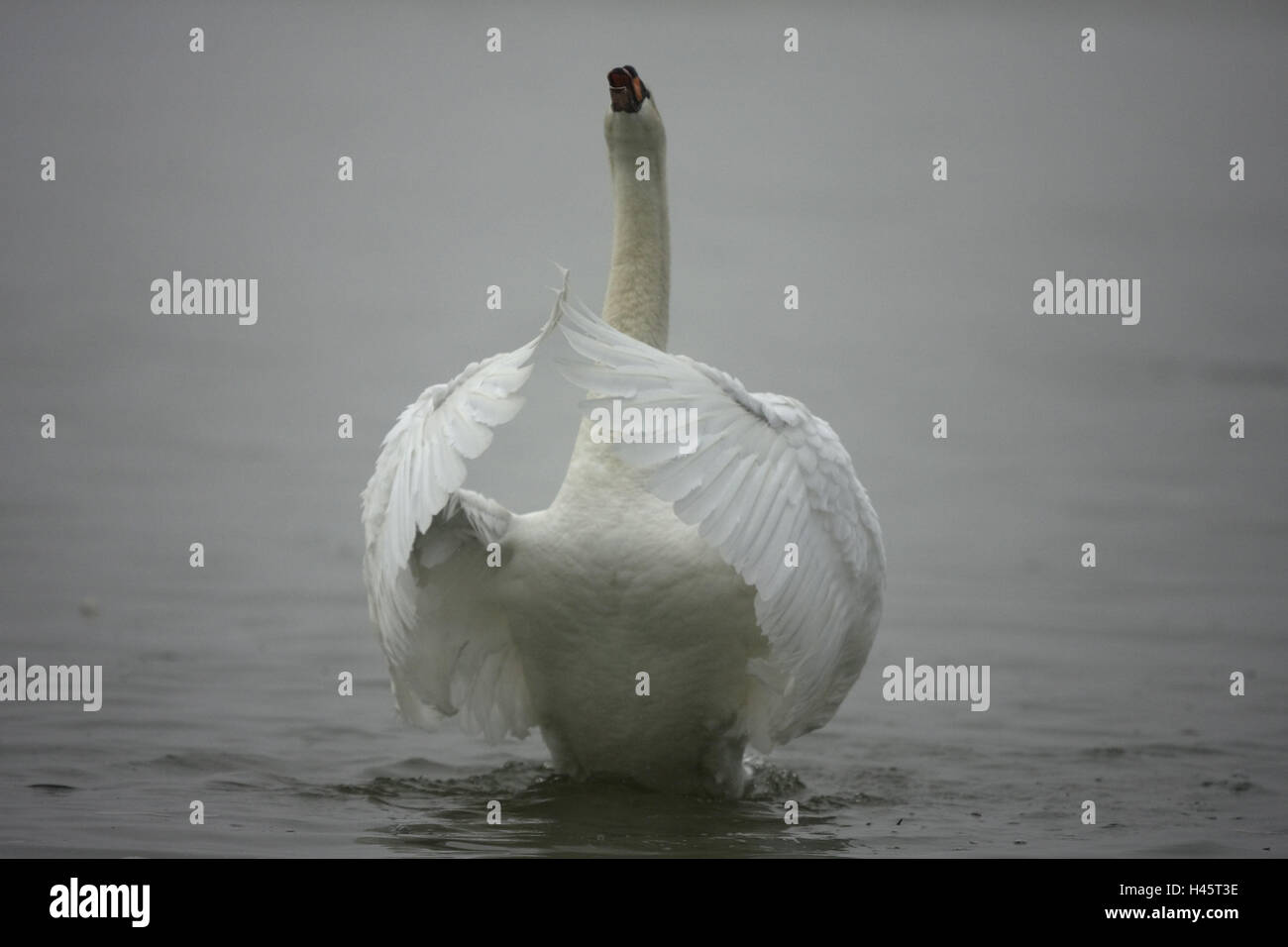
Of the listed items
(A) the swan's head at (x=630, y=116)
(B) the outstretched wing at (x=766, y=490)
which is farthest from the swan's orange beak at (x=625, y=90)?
(B) the outstretched wing at (x=766, y=490)

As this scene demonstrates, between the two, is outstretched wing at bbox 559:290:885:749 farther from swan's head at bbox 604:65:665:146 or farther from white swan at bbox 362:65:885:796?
swan's head at bbox 604:65:665:146

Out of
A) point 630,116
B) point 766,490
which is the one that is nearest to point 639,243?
point 630,116

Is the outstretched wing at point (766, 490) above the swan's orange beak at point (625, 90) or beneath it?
beneath

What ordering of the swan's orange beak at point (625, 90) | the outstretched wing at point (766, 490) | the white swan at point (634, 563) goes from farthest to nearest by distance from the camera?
the swan's orange beak at point (625, 90), the white swan at point (634, 563), the outstretched wing at point (766, 490)

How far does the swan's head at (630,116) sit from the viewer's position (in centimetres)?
831

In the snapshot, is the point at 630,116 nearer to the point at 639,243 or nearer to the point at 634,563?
the point at 639,243

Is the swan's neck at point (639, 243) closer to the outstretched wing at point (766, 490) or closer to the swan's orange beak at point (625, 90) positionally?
the swan's orange beak at point (625, 90)

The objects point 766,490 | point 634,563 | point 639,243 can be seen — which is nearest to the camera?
point 766,490

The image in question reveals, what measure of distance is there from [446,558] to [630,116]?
2.22 metres

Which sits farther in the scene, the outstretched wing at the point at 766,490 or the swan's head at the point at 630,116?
the swan's head at the point at 630,116

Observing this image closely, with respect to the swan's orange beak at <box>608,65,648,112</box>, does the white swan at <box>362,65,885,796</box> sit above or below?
below

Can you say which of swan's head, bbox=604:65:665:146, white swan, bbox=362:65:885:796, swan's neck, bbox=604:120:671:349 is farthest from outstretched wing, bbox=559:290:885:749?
swan's head, bbox=604:65:665:146

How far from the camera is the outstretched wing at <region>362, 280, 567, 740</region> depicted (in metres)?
6.29

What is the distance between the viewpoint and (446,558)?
7195 millimetres
